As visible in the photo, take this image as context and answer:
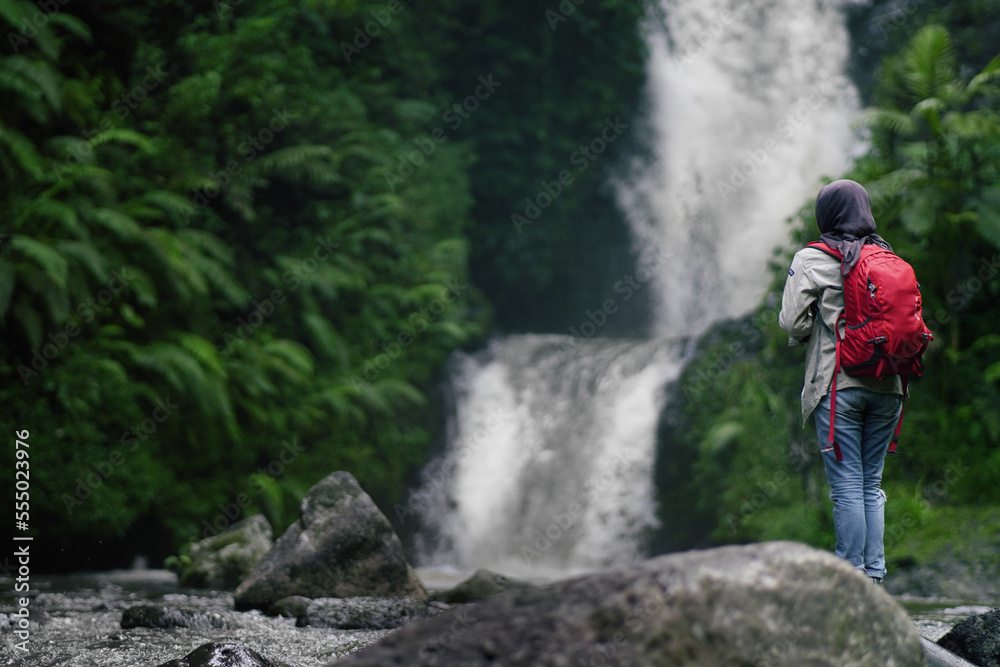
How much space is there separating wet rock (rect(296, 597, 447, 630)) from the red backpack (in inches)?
123

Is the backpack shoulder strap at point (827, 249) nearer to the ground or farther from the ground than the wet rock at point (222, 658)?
farther from the ground

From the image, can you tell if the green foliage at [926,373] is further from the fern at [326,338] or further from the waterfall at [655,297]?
the fern at [326,338]

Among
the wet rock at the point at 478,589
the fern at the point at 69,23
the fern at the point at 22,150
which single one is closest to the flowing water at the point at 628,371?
the wet rock at the point at 478,589

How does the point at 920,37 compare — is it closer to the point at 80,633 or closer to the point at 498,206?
the point at 498,206

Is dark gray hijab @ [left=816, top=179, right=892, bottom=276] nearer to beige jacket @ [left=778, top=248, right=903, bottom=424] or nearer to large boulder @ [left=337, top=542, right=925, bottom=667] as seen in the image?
beige jacket @ [left=778, top=248, right=903, bottom=424]

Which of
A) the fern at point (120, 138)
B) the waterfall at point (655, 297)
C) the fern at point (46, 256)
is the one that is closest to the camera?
the fern at point (46, 256)

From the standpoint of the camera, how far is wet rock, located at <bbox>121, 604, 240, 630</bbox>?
5129 millimetres

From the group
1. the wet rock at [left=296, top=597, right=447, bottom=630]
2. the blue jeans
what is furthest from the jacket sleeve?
the wet rock at [left=296, top=597, right=447, bottom=630]

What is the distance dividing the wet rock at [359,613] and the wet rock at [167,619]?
0.51 metres

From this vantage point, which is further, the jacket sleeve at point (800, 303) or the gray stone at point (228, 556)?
the gray stone at point (228, 556)

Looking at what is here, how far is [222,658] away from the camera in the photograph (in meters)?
3.63

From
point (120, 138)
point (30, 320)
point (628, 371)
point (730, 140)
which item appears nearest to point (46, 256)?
point (30, 320)

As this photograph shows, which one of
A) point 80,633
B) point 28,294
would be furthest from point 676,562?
point 28,294

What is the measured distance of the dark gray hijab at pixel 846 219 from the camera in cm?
361
